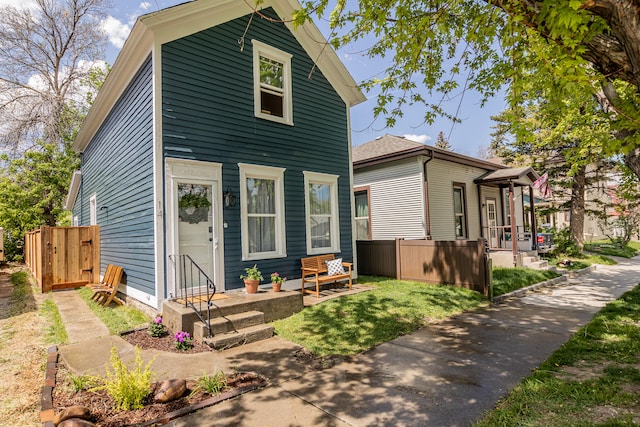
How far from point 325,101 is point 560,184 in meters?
13.8

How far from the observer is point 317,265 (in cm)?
807

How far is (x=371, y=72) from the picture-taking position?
22.0ft

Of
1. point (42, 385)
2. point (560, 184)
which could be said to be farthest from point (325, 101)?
point (560, 184)

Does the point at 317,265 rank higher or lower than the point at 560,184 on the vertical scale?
lower

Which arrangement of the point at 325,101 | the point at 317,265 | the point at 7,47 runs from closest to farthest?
the point at 317,265, the point at 325,101, the point at 7,47

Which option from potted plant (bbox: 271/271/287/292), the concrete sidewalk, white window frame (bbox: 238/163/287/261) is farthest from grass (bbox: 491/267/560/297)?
white window frame (bbox: 238/163/287/261)

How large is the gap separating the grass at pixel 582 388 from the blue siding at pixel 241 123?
520 centimetres

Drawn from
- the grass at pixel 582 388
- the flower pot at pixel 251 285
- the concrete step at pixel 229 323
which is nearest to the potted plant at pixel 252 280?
the flower pot at pixel 251 285

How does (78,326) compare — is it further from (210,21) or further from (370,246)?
(370,246)

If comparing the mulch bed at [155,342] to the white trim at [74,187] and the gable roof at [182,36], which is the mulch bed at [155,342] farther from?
the white trim at [74,187]

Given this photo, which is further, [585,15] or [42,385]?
[42,385]

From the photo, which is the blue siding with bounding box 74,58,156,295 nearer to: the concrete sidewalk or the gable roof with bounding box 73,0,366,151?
the gable roof with bounding box 73,0,366,151

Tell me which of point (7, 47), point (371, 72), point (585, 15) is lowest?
point (585, 15)

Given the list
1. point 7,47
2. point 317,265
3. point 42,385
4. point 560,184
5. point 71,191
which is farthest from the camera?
point 7,47
